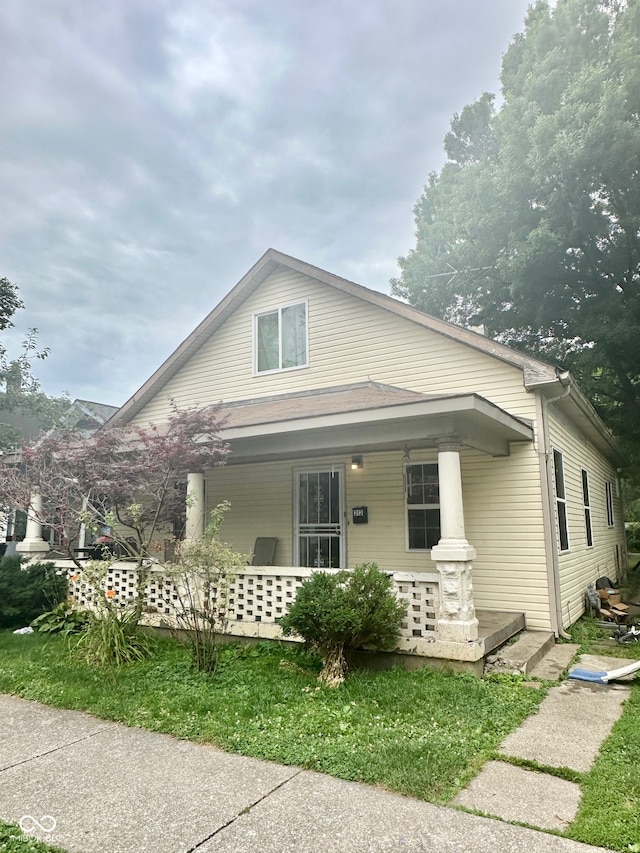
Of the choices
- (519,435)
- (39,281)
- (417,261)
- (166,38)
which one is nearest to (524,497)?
(519,435)

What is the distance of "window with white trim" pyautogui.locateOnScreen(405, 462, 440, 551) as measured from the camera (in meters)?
7.95

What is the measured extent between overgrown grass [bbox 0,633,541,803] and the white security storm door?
2.74 m

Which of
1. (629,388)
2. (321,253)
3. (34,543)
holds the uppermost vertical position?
(321,253)

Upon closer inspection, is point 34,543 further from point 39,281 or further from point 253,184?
point 39,281

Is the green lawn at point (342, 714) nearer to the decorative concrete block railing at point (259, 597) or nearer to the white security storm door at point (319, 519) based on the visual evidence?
the decorative concrete block railing at point (259, 597)

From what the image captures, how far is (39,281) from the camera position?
69.0 ft

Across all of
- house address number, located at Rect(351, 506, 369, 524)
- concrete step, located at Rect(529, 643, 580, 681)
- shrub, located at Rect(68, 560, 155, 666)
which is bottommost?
concrete step, located at Rect(529, 643, 580, 681)

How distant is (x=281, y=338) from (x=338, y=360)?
4.42 feet

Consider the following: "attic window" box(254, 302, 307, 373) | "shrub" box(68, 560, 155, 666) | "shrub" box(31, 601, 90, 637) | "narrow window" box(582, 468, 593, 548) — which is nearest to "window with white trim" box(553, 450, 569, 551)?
"narrow window" box(582, 468, 593, 548)

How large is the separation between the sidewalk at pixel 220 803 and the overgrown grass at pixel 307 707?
16cm

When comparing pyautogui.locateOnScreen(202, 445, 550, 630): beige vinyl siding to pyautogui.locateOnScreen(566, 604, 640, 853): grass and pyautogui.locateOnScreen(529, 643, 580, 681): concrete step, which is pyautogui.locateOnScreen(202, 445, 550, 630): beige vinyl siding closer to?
pyautogui.locateOnScreen(529, 643, 580, 681): concrete step

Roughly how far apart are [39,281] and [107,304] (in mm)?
3155

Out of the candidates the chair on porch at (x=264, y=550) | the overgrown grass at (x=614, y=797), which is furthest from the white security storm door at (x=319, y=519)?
the overgrown grass at (x=614, y=797)

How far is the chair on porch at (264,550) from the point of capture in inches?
362
